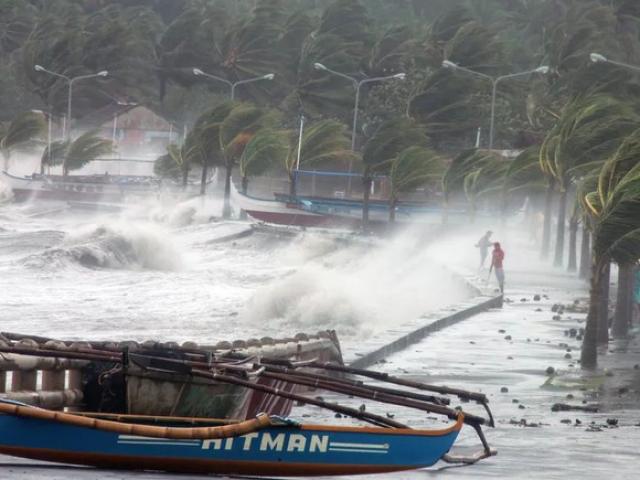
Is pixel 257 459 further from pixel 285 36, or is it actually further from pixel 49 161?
pixel 285 36

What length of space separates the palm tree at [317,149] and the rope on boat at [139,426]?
67289mm

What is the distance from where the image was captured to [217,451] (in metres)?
11.8

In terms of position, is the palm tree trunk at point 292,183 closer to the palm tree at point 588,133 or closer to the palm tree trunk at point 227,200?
the palm tree trunk at point 227,200

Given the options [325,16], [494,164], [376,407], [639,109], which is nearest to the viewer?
[376,407]

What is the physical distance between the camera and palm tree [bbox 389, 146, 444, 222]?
6925 cm

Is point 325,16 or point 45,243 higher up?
point 325,16

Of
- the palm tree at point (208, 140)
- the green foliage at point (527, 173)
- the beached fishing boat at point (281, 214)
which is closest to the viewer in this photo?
the green foliage at point (527, 173)

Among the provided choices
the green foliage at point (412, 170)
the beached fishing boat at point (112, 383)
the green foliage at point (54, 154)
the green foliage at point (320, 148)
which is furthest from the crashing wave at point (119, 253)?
the green foliage at point (54, 154)

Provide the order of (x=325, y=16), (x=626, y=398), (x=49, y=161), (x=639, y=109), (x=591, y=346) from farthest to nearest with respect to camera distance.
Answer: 1. (x=325, y=16)
2. (x=49, y=161)
3. (x=639, y=109)
4. (x=591, y=346)
5. (x=626, y=398)

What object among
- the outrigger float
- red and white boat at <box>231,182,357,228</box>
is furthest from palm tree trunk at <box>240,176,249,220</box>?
the outrigger float

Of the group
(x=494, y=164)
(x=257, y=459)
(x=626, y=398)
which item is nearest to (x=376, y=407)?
(x=626, y=398)

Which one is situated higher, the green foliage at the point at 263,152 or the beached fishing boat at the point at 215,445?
the green foliage at the point at 263,152

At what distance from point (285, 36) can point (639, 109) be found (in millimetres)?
83530

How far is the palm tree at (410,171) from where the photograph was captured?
69.2 m
